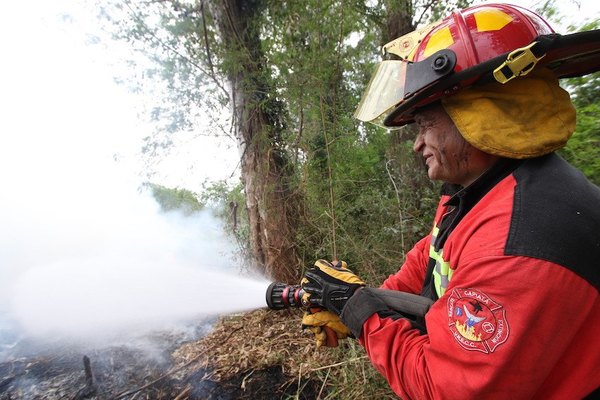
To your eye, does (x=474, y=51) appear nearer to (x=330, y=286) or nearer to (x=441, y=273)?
(x=441, y=273)

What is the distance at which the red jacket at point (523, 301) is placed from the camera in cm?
96

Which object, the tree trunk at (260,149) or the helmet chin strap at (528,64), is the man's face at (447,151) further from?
the tree trunk at (260,149)

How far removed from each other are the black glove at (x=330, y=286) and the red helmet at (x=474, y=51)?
94cm

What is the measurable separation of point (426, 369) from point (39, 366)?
14.5ft

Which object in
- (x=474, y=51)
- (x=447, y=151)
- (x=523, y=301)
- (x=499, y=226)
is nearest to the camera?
(x=523, y=301)

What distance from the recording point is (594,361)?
3.40ft

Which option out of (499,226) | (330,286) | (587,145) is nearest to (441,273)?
(499,226)

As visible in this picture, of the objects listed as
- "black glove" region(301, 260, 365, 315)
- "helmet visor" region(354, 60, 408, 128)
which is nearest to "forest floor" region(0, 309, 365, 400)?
"black glove" region(301, 260, 365, 315)

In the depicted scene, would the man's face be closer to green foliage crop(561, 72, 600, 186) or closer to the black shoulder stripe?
the black shoulder stripe

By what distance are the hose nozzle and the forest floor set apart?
1.12m

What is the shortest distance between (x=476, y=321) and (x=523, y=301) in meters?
0.15

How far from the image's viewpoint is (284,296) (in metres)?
2.37

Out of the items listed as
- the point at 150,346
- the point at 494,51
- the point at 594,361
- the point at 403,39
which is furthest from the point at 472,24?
the point at 150,346

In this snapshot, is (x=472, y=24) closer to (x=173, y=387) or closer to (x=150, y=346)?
(x=173, y=387)
